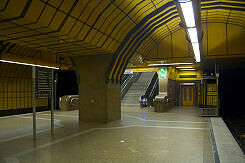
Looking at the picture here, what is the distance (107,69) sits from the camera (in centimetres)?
1019

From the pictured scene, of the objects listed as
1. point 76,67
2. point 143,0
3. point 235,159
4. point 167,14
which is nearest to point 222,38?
point 167,14

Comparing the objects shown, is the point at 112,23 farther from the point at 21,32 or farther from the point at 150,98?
the point at 150,98

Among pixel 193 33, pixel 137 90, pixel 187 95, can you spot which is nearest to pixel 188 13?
pixel 193 33

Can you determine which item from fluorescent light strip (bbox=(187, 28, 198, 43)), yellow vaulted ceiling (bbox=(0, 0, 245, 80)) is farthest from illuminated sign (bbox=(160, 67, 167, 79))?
fluorescent light strip (bbox=(187, 28, 198, 43))

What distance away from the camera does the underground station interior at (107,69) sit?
17.1ft

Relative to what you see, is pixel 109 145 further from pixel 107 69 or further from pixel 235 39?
pixel 235 39

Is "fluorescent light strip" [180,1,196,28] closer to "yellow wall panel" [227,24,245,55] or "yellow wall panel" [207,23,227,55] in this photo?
"yellow wall panel" [207,23,227,55]

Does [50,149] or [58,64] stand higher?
[58,64]

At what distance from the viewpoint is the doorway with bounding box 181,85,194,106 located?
20.5 m

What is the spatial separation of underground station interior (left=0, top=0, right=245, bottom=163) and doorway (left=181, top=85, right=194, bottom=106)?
6.12 meters

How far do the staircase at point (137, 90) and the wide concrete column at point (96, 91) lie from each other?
24.9 ft

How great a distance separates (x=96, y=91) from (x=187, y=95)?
41.7 feet

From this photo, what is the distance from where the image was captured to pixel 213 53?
12391 millimetres

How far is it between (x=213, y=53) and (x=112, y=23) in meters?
7.30
